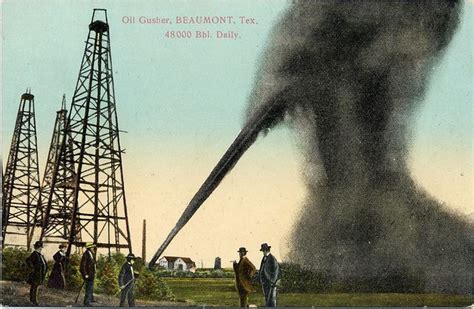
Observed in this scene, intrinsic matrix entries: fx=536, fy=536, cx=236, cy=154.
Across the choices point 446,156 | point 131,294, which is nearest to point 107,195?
point 131,294

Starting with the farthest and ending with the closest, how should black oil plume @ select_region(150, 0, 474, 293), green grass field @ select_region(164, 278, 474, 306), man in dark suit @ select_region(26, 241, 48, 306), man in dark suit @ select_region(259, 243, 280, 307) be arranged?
black oil plume @ select_region(150, 0, 474, 293) → green grass field @ select_region(164, 278, 474, 306) → man in dark suit @ select_region(259, 243, 280, 307) → man in dark suit @ select_region(26, 241, 48, 306)

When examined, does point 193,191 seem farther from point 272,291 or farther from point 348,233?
point 348,233

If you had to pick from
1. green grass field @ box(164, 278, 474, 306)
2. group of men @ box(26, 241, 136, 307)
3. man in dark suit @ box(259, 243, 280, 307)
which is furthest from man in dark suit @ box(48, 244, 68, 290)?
man in dark suit @ box(259, 243, 280, 307)

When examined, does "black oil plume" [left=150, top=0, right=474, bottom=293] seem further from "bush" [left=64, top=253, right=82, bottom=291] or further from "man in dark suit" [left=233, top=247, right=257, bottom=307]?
"bush" [left=64, top=253, right=82, bottom=291]

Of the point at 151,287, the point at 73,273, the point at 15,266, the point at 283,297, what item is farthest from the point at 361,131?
the point at 15,266

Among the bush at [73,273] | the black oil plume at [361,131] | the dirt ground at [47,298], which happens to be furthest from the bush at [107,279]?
the black oil plume at [361,131]

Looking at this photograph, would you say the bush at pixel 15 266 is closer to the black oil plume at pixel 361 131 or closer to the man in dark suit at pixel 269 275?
the black oil plume at pixel 361 131

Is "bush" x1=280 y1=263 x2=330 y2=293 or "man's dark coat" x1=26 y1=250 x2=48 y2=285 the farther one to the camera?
"bush" x1=280 y1=263 x2=330 y2=293
